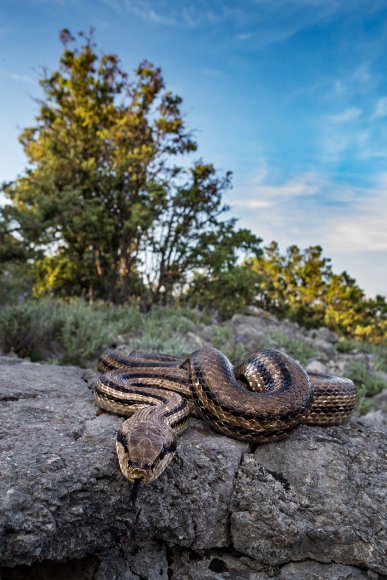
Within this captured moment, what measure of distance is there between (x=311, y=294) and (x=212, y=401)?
18.4 metres

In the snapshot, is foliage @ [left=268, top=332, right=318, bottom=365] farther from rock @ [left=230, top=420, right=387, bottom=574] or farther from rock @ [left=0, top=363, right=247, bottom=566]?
rock @ [left=0, top=363, right=247, bottom=566]

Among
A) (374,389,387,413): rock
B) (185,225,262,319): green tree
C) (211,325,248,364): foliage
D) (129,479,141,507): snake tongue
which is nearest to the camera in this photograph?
(129,479,141,507): snake tongue

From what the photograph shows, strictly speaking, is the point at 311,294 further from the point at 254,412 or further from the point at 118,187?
the point at 254,412

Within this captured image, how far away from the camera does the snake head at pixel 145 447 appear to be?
7.45 feet

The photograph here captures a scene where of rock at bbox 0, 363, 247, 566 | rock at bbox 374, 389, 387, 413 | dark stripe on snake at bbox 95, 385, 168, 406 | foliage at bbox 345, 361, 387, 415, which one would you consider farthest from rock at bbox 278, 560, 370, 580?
rock at bbox 374, 389, 387, 413

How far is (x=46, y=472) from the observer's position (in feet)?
7.72

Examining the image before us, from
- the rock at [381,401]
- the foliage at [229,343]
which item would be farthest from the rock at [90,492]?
the rock at [381,401]

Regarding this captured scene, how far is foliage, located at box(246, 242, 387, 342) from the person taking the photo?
20281 millimetres

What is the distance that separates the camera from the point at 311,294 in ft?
67.3

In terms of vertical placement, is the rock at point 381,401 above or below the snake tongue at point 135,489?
below

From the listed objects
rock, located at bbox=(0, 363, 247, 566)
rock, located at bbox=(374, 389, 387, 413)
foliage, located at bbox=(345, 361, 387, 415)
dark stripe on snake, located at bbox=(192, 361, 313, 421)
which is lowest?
rock, located at bbox=(374, 389, 387, 413)

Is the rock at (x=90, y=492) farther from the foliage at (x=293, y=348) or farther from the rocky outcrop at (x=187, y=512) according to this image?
the foliage at (x=293, y=348)

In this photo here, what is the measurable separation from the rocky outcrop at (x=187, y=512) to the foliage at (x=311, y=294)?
56.3 ft

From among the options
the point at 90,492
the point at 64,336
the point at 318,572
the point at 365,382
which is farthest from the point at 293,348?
the point at 90,492
